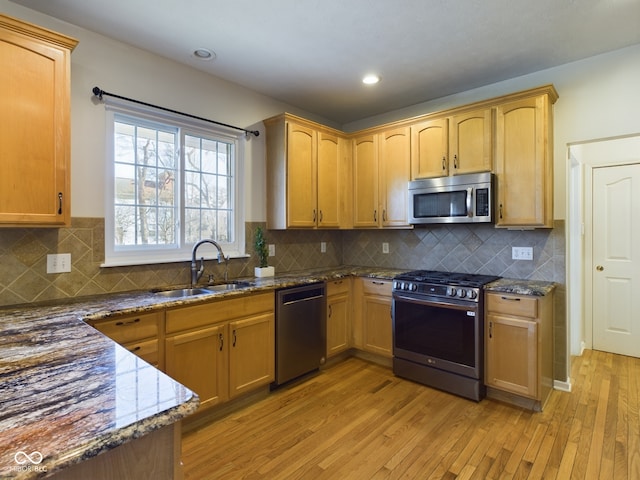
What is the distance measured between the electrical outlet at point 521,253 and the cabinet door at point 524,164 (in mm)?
348

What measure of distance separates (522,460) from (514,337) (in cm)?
88

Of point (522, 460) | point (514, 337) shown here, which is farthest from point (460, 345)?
point (522, 460)

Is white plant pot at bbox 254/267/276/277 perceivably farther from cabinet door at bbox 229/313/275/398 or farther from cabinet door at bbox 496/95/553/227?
cabinet door at bbox 496/95/553/227

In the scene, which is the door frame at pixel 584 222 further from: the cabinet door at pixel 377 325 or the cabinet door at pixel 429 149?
the cabinet door at pixel 377 325

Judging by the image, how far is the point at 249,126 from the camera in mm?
3428

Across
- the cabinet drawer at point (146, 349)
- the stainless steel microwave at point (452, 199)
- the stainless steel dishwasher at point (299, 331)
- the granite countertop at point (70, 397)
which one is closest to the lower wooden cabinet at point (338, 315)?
the stainless steel dishwasher at point (299, 331)

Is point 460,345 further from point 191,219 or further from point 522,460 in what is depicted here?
point 191,219

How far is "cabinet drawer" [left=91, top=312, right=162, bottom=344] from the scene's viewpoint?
6.37 feet

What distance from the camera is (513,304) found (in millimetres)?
2658

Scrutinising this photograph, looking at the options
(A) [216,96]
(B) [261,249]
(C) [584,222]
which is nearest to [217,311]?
(B) [261,249]

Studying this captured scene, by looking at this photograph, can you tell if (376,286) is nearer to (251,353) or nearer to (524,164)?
(251,353)

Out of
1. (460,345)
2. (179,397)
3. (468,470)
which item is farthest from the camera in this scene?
(460,345)

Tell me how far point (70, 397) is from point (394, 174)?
3.24 metres

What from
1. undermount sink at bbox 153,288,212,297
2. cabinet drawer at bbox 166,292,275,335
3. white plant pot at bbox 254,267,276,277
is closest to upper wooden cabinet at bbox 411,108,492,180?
white plant pot at bbox 254,267,276,277
